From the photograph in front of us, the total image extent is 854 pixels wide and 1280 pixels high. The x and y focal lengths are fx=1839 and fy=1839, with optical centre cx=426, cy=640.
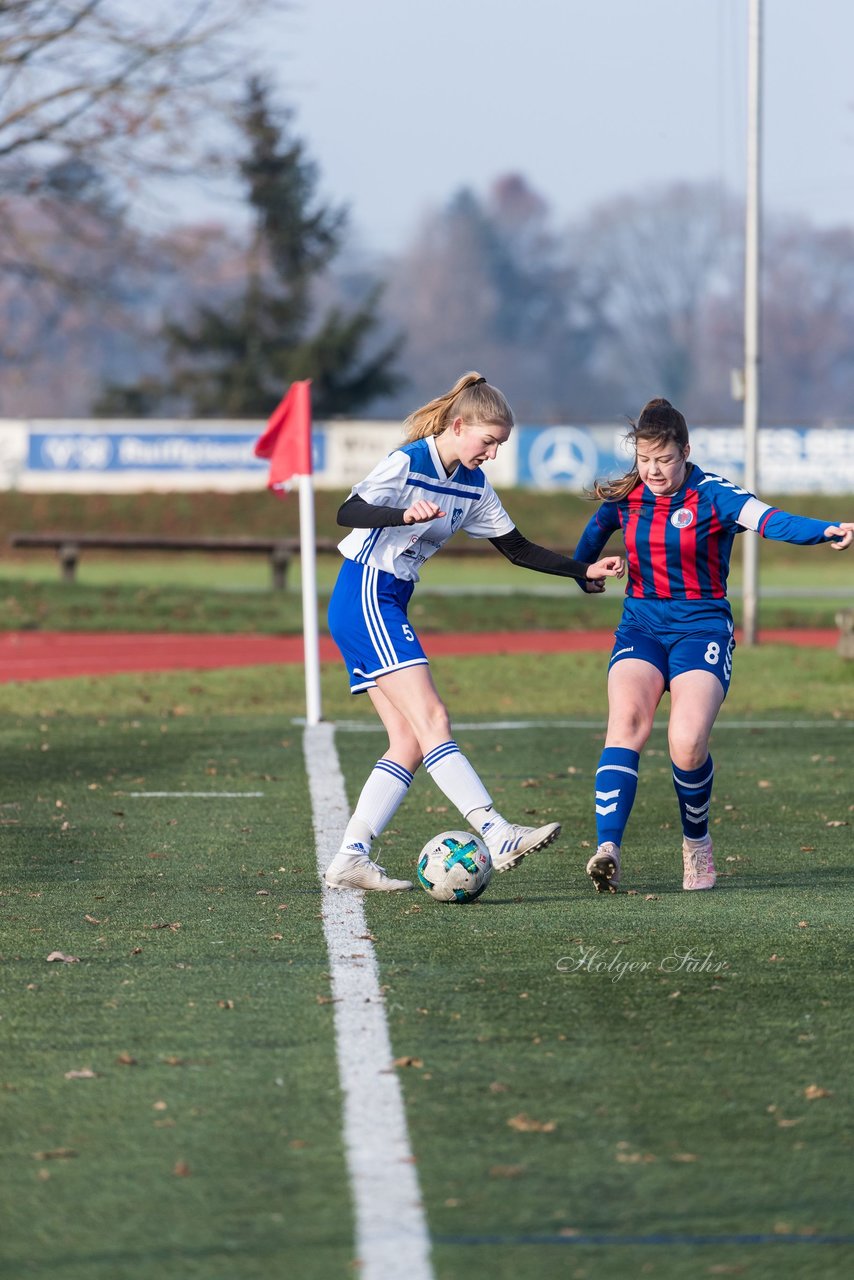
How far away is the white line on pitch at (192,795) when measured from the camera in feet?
30.5

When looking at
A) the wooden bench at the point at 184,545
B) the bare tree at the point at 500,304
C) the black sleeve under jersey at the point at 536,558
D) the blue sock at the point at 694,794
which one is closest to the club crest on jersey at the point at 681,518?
the black sleeve under jersey at the point at 536,558

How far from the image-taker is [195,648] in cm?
2023

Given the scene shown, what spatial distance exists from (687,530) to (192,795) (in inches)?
148

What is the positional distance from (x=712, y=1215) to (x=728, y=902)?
3.10 metres

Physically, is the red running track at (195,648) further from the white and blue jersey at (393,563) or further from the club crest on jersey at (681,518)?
the club crest on jersey at (681,518)

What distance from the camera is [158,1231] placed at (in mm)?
3268

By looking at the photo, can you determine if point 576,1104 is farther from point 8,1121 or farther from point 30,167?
point 30,167

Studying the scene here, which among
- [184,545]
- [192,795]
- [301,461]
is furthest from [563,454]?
[192,795]

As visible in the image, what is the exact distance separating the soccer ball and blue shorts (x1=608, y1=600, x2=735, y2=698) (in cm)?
90

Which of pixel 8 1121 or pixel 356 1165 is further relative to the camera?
pixel 8 1121

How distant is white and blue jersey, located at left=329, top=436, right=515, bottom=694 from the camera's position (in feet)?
20.5

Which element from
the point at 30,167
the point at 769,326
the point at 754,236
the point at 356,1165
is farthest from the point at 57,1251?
the point at 769,326

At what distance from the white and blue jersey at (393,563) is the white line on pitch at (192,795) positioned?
2.97 meters

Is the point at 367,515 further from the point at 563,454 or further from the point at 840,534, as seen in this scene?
the point at 563,454
